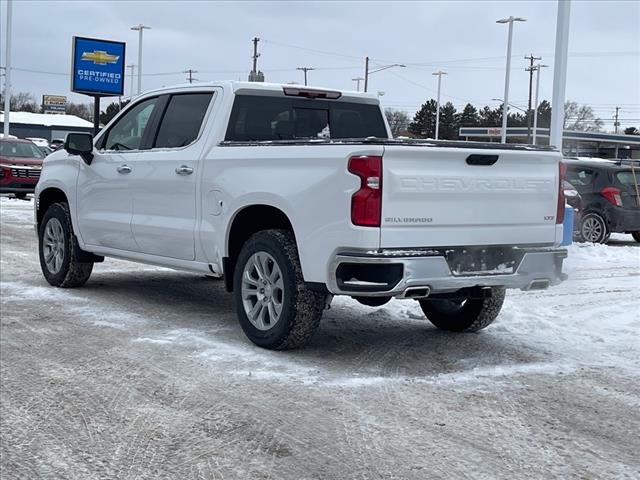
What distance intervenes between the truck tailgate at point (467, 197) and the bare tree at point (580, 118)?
46.6 m

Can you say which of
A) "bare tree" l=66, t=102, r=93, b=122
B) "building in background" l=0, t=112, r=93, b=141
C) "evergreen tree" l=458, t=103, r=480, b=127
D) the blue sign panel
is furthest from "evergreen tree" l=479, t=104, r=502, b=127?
"bare tree" l=66, t=102, r=93, b=122

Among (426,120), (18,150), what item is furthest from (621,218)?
(426,120)

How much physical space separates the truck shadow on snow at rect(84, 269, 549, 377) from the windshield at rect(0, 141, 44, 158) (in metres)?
16.4

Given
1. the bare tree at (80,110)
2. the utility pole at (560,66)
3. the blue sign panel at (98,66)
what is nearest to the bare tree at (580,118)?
the blue sign panel at (98,66)

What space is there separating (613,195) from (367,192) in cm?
1167

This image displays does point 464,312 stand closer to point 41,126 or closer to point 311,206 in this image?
point 311,206

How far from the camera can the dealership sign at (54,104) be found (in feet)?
435

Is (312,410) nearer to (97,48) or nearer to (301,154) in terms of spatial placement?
(301,154)

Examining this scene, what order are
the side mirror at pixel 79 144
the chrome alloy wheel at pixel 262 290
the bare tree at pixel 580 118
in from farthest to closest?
the bare tree at pixel 580 118, the side mirror at pixel 79 144, the chrome alloy wheel at pixel 262 290

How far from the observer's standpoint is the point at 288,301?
582cm

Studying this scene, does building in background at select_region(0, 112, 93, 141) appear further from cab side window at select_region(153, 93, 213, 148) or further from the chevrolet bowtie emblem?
cab side window at select_region(153, 93, 213, 148)

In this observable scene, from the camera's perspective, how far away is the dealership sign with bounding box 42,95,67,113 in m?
133

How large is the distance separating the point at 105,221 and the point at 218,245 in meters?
1.95

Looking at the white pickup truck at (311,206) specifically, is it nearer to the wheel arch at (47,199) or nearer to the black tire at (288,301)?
the black tire at (288,301)
